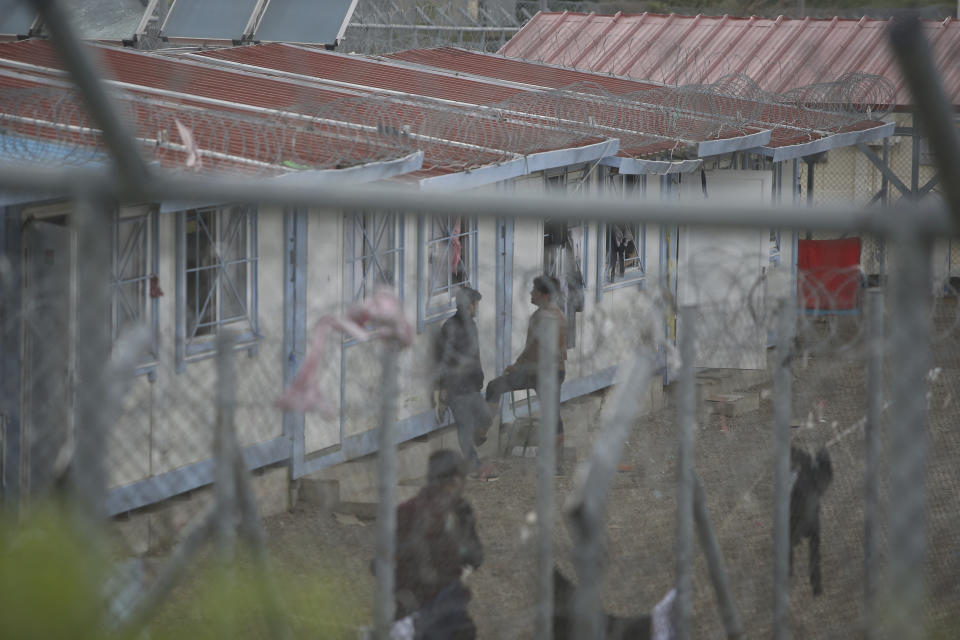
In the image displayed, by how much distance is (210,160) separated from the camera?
768 centimetres

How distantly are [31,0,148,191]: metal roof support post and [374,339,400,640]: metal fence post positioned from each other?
0.74 metres

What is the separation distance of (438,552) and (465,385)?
0.73 metres

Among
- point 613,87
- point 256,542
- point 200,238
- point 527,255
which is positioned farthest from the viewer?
point 613,87

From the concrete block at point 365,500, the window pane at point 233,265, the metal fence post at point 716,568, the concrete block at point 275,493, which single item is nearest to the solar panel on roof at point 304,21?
the window pane at point 233,265

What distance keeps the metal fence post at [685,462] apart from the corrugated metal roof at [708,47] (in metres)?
14.3

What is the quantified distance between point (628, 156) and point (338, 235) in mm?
3240

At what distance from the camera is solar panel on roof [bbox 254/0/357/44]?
1338 cm

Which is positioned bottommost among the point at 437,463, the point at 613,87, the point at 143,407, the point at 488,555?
the point at 488,555

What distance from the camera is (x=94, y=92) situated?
8.93ft

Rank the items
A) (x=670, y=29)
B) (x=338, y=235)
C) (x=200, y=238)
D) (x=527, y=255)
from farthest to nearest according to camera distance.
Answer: (x=670, y=29) < (x=527, y=255) < (x=338, y=235) < (x=200, y=238)

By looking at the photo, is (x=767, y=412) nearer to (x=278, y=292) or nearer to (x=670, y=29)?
(x=278, y=292)

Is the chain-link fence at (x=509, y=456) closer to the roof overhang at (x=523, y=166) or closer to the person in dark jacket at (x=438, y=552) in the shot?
the person in dark jacket at (x=438, y=552)

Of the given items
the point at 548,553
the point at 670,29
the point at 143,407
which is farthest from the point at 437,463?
the point at 670,29

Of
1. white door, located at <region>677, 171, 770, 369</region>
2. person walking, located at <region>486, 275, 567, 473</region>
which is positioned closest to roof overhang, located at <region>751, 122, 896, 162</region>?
person walking, located at <region>486, 275, 567, 473</region>
